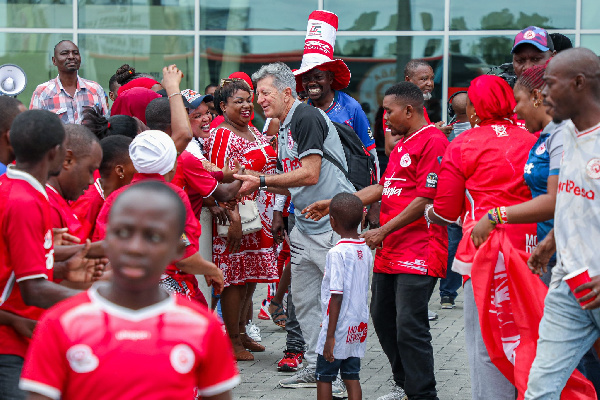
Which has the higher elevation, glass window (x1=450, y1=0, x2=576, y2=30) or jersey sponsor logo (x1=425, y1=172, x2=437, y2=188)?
glass window (x1=450, y1=0, x2=576, y2=30)

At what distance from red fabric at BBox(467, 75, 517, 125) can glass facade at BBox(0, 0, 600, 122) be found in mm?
9246

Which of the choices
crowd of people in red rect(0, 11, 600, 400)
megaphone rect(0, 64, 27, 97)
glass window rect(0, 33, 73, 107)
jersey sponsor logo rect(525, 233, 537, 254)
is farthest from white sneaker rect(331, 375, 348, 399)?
glass window rect(0, 33, 73, 107)

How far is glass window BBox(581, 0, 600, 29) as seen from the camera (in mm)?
14219

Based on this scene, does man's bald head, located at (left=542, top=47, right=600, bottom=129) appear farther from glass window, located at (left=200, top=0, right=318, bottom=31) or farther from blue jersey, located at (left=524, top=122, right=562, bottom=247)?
glass window, located at (left=200, top=0, right=318, bottom=31)

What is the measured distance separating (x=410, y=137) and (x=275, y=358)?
254 centimetres

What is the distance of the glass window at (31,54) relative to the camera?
14766 millimetres

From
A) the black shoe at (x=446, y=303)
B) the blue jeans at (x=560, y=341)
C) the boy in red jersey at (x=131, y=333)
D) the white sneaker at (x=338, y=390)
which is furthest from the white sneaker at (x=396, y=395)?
the boy in red jersey at (x=131, y=333)

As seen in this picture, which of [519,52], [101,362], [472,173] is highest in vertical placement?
[519,52]

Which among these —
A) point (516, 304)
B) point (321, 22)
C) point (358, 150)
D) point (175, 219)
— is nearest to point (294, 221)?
point (358, 150)

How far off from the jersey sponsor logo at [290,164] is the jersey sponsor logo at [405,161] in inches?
38.6

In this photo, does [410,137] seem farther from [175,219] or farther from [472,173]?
[175,219]

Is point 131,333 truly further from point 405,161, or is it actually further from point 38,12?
point 38,12

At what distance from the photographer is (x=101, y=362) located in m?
2.38

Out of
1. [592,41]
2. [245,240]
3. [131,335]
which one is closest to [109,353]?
[131,335]
